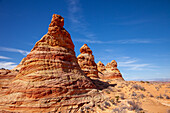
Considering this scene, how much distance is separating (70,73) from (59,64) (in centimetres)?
203

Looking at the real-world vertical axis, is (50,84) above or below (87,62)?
below

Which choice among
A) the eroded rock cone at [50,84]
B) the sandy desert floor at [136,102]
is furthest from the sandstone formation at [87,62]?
the eroded rock cone at [50,84]

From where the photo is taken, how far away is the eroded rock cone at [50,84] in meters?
11.0

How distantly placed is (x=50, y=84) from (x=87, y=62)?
77.7 feet

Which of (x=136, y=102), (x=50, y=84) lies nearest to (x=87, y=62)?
(x=136, y=102)

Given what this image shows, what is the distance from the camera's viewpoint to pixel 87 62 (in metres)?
35.2

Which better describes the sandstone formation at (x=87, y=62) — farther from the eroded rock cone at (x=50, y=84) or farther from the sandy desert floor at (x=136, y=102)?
the eroded rock cone at (x=50, y=84)

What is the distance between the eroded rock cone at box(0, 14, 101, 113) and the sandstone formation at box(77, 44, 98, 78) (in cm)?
1772

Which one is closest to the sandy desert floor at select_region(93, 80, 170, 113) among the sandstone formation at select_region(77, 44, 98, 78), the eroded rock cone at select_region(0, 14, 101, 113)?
the eroded rock cone at select_region(0, 14, 101, 113)

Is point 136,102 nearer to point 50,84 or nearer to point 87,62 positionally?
point 50,84

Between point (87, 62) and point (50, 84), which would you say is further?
point (87, 62)

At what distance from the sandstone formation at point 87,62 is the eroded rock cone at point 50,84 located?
17717 mm

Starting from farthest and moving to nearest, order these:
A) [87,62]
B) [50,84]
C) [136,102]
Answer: [87,62], [136,102], [50,84]

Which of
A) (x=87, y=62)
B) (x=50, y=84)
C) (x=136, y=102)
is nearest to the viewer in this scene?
(x=50, y=84)
